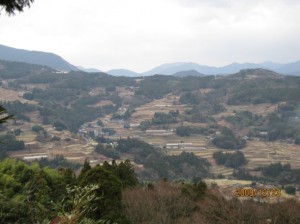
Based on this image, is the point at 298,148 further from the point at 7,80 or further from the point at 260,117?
the point at 7,80

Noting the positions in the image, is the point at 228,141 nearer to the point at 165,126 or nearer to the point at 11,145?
the point at 165,126

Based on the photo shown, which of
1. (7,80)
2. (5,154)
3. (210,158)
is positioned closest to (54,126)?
(5,154)

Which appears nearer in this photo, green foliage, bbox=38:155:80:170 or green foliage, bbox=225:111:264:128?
green foliage, bbox=38:155:80:170

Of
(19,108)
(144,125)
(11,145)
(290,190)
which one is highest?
(19,108)

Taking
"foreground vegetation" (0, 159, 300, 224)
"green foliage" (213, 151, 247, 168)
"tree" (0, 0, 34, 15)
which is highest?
"tree" (0, 0, 34, 15)

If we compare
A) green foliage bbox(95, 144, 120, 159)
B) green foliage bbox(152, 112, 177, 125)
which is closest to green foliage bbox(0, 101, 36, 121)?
green foliage bbox(95, 144, 120, 159)

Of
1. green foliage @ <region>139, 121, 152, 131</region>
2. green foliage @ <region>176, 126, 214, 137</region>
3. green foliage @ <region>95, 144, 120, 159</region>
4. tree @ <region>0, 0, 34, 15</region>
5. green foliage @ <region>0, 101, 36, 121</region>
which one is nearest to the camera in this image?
tree @ <region>0, 0, 34, 15</region>

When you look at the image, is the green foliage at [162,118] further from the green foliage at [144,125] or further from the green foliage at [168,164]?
the green foliage at [168,164]

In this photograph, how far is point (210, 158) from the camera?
326ft

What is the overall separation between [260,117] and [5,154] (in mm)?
92128

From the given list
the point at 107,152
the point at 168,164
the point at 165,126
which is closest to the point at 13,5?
the point at 168,164

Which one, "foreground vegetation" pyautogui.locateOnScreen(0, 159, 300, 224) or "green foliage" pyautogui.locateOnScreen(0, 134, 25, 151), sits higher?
"foreground vegetation" pyautogui.locateOnScreen(0, 159, 300, 224)

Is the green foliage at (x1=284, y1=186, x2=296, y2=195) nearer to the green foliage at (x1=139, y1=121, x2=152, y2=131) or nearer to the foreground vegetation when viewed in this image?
the foreground vegetation
